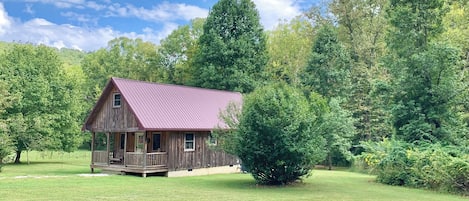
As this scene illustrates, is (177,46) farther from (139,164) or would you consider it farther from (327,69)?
(139,164)

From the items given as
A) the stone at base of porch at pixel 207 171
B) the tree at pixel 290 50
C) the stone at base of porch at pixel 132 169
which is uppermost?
the tree at pixel 290 50

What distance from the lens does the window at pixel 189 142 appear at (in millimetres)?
23766

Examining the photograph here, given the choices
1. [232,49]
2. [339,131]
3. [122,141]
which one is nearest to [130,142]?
[122,141]

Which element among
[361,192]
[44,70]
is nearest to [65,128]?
[44,70]

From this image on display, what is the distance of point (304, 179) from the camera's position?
21.5 m

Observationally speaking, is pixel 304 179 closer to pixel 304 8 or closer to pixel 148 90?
pixel 148 90

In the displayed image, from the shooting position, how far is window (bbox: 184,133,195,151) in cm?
2377

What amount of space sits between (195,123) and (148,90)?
3.14m

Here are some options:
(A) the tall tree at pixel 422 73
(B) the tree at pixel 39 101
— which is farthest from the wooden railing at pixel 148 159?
(A) the tall tree at pixel 422 73

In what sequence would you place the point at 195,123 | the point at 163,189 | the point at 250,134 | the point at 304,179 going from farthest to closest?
the point at 195,123 < the point at 304,179 < the point at 250,134 < the point at 163,189

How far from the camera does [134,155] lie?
2231 centimetres

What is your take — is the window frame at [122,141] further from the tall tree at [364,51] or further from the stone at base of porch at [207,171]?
the tall tree at [364,51]

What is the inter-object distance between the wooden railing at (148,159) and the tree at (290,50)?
21510 mm

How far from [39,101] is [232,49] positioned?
16724 mm
